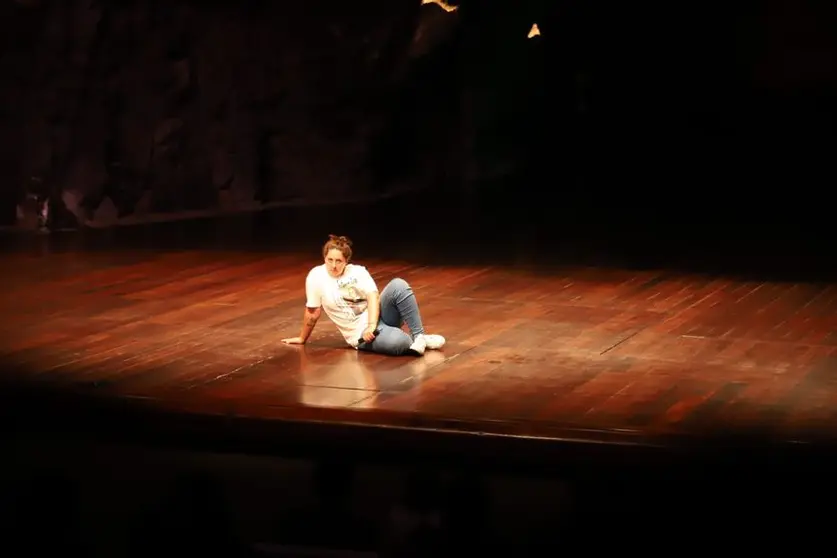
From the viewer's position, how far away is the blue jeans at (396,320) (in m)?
5.99

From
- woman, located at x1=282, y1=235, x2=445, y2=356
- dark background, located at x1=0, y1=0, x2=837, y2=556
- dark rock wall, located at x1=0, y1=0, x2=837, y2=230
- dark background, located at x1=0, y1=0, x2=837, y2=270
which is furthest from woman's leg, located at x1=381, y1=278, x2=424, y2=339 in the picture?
dark rock wall, located at x1=0, y1=0, x2=837, y2=230

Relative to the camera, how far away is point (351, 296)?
603 cm

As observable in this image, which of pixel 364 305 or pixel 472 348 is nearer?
pixel 364 305

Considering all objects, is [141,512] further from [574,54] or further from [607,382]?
[574,54]

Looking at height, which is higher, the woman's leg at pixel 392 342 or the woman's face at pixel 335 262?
the woman's face at pixel 335 262

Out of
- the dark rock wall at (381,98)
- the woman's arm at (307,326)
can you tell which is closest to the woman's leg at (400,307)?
the woman's arm at (307,326)

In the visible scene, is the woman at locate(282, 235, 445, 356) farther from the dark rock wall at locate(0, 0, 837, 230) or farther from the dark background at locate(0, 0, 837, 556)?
the dark rock wall at locate(0, 0, 837, 230)

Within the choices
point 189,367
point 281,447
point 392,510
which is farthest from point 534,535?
point 189,367

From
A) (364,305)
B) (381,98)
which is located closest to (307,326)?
(364,305)

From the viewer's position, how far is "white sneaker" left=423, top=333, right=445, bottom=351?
20.2 feet

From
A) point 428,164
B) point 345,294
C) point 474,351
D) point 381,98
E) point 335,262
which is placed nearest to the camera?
point 335,262

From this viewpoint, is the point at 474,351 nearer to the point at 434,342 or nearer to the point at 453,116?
the point at 434,342

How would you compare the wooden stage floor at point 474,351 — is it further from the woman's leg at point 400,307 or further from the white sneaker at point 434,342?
the woman's leg at point 400,307

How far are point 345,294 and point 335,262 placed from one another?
18 centimetres
